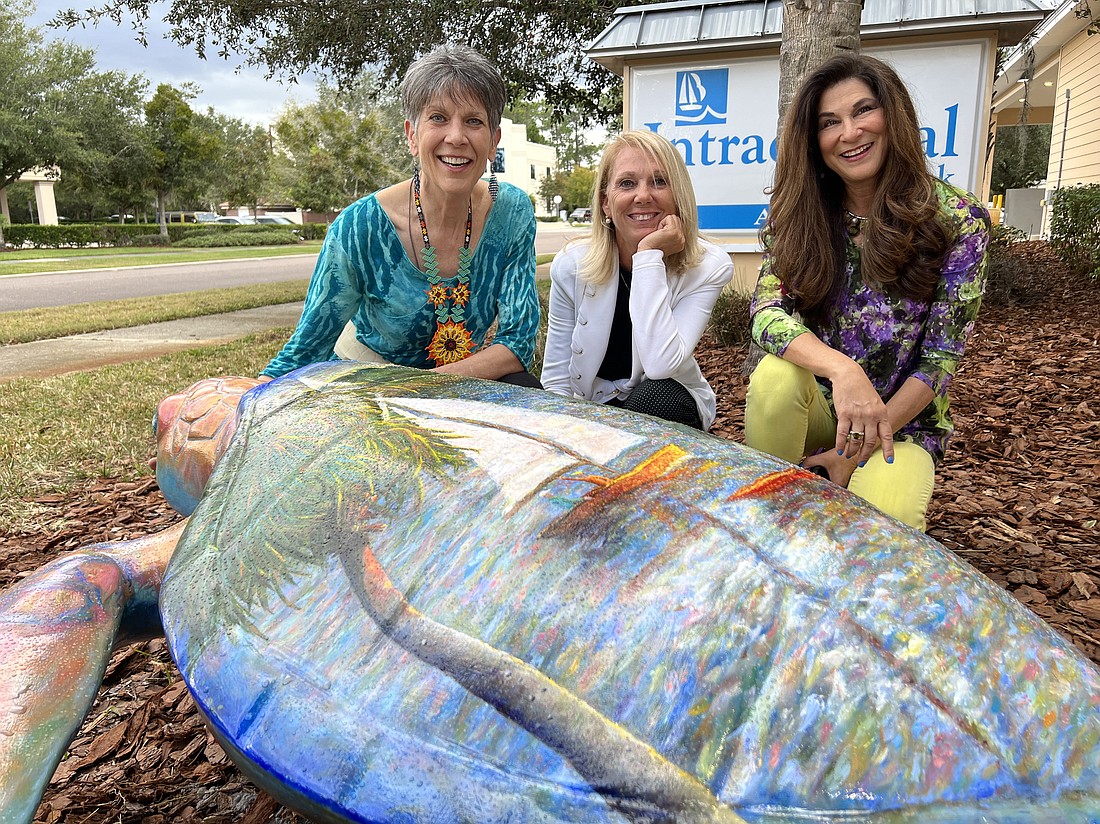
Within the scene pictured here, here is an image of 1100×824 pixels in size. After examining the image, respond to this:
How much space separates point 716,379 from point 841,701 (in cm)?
421

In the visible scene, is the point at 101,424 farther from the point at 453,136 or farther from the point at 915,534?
the point at 915,534

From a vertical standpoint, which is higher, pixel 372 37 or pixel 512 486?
Answer: pixel 372 37

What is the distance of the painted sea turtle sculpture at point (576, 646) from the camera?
0.94m

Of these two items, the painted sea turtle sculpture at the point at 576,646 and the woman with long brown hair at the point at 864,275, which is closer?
the painted sea turtle sculpture at the point at 576,646

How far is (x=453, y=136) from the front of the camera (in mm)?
2326

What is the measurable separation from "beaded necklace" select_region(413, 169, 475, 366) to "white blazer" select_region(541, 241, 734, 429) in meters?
0.31

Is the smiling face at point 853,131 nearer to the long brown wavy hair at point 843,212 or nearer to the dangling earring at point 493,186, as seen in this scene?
the long brown wavy hair at point 843,212

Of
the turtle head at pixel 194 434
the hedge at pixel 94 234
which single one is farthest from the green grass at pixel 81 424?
the hedge at pixel 94 234

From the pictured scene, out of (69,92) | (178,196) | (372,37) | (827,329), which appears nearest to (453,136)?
(827,329)

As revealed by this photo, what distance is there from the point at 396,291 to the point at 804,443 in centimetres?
135

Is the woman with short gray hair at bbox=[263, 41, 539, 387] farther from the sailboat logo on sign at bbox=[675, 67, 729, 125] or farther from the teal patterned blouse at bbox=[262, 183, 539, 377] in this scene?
the sailboat logo on sign at bbox=[675, 67, 729, 125]

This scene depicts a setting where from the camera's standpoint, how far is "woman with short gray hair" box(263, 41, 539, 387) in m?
2.35

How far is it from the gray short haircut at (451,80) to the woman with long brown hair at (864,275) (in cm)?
88

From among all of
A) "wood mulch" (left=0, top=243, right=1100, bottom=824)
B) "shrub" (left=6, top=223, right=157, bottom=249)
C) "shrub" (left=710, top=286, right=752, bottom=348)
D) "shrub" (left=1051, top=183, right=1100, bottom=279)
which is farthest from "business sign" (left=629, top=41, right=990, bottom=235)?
"shrub" (left=6, top=223, right=157, bottom=249)
